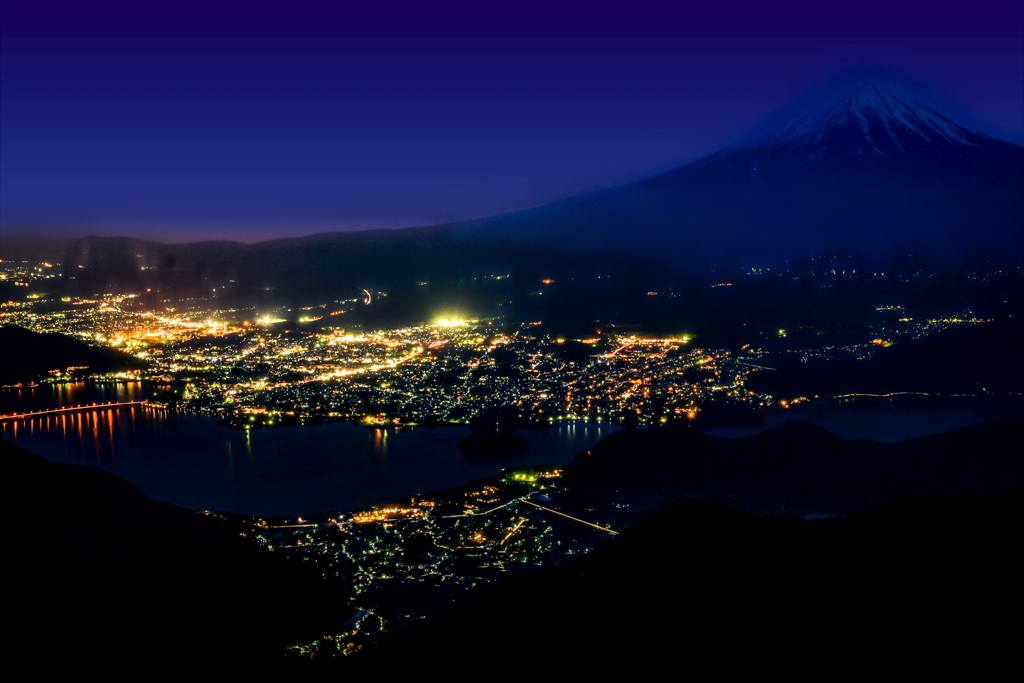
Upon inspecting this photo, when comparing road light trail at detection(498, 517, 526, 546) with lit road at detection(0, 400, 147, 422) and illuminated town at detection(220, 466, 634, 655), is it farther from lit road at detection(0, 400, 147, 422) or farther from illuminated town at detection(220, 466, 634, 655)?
lit road at detection(0, 400, 147, 422)

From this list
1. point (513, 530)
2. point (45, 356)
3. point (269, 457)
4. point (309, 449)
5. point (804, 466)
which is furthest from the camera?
point (45, 356)

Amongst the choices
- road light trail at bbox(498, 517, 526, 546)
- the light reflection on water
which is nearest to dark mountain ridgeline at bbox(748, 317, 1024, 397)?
the light reflection on water

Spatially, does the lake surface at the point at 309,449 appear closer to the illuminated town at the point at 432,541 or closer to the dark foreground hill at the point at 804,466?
the illuminated town at the point at 432,541

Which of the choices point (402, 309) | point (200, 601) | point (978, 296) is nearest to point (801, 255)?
point (978, 296)

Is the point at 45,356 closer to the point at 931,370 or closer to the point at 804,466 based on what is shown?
the point at 804,466

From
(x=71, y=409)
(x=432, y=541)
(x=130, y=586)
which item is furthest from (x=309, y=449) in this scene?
(x=130, y=586)

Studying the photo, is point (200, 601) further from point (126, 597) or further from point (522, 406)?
point (522, 406)
